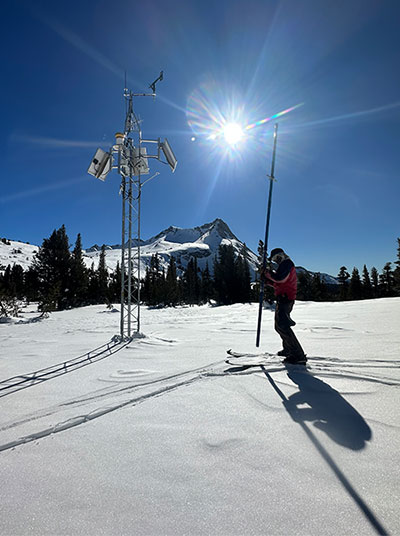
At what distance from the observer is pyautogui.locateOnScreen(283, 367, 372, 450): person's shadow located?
1.84 metres

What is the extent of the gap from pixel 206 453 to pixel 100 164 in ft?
22.5

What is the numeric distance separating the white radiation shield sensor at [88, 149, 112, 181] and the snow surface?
5.15 m

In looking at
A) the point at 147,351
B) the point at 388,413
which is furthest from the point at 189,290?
the point at 388,413

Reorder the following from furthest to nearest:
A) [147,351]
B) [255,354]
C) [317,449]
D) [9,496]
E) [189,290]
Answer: [189,290] < [147,351] < [255,354] < [317,449] < [9,496]

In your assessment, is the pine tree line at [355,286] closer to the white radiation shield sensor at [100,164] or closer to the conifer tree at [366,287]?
the conifer tree at [366,287]

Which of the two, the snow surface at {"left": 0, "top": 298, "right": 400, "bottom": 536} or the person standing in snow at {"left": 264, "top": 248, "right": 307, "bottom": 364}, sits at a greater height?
the person standing in snow at {"left": 264, "top": 248, "right": 307, "bottom": 364}

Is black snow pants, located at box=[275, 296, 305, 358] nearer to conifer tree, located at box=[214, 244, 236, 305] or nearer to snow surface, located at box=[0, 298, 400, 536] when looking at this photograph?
snow surface, located at box=[0, 298, 400, 536]

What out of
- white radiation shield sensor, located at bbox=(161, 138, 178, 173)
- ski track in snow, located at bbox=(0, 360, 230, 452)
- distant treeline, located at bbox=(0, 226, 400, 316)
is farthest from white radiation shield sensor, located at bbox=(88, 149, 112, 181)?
distant treeline, located at bbox=(0, 226, 400, 316)

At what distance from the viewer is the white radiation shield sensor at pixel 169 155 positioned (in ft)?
23.8

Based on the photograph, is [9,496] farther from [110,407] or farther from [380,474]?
[380,474]

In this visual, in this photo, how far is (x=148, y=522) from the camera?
1188mm

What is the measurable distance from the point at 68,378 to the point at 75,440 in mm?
1769

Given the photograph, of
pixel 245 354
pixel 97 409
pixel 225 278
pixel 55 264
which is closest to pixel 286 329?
pixel 245 354

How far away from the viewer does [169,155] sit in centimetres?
734
